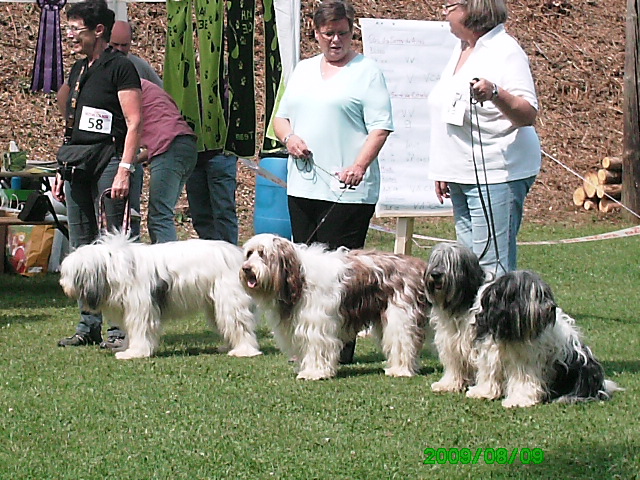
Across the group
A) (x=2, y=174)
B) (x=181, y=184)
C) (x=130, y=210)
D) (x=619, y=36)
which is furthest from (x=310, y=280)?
(x=619, y=36)

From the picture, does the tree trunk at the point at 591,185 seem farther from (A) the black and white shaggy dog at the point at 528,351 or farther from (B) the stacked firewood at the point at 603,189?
(A) the black and white shaggy dog at the point at 528,351

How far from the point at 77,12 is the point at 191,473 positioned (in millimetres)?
3300

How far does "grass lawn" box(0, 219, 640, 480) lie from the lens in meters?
4.25

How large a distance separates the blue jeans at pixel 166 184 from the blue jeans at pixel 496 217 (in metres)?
2.44

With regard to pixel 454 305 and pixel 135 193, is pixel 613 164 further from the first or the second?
pixel 454 305

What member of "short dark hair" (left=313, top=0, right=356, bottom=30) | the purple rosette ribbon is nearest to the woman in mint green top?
"short dark hair" (left=313, top=0, right=356, bottom=30)

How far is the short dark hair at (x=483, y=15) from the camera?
5.07 metres

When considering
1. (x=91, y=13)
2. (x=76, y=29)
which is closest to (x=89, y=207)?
(x=76, y=29)

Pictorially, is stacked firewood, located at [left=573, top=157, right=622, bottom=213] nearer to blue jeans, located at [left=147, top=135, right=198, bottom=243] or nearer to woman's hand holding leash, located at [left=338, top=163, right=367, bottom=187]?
blue jeans, located at [left=147, top=135, right=198, bottom=243]

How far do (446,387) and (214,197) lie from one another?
142 inches

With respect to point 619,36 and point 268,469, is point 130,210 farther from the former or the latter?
point 619,36

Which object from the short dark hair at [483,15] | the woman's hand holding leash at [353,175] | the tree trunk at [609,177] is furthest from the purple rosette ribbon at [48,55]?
the tree trunk at [609,177]

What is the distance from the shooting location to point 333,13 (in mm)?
5953
